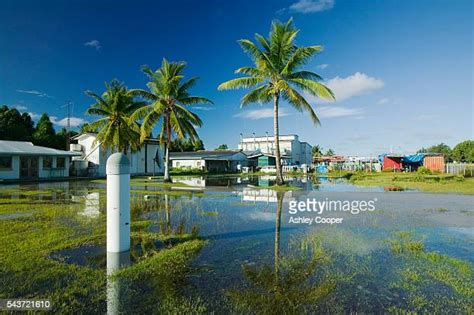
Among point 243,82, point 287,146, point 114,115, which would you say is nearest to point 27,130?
point 114,115

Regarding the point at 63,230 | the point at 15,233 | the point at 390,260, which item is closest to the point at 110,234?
the point at 63,230

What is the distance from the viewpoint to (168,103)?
24203 mm

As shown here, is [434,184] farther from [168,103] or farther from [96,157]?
[96,157]

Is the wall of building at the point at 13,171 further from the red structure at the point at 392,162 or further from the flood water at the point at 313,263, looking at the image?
the red structure at the point at 392,162

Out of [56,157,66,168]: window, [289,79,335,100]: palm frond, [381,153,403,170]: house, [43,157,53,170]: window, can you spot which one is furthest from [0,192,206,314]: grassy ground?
[381,153,403,170]: house

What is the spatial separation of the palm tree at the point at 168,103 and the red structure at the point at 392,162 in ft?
121

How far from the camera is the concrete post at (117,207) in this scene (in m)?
5.12

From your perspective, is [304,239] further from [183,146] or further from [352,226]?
[183,146]

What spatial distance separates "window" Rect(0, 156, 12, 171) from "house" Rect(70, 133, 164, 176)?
613cm

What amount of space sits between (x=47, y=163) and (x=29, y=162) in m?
1.77

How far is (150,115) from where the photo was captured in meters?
23.8

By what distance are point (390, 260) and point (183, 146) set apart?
67.6m

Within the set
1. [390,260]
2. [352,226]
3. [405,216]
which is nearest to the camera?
[390,260]

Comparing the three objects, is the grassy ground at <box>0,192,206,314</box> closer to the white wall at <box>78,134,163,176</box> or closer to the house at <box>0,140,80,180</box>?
the house at <box>0,140,80,180</box>
